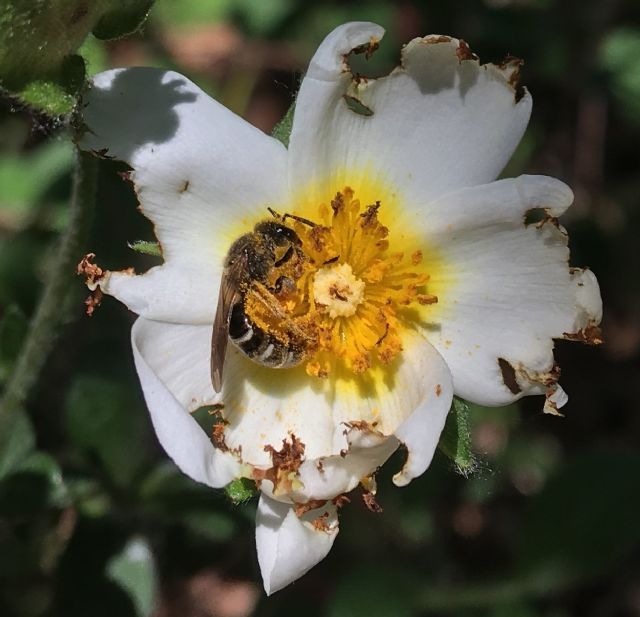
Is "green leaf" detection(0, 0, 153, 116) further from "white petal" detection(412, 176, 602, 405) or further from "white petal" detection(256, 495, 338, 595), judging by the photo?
"white petal" detection(256, 495, 338, 595)

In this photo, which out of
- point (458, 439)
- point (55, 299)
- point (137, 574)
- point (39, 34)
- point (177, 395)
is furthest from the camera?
point (137, 574)

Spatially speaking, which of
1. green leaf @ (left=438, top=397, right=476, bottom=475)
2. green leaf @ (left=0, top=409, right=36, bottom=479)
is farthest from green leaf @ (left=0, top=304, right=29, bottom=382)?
green leaf @ (left=438, top=397, right=476, bottom=475)

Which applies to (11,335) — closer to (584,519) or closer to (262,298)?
(262,298)

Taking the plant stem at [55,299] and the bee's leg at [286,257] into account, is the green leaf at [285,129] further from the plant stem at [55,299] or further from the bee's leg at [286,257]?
the plant stem at [55,299]

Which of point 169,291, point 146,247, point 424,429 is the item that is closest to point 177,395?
point 169,291

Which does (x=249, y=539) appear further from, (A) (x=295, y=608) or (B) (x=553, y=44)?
(B) (x=553, y=44)

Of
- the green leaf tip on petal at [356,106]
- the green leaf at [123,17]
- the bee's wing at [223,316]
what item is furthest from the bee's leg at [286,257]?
the green leaf at [123,17]
